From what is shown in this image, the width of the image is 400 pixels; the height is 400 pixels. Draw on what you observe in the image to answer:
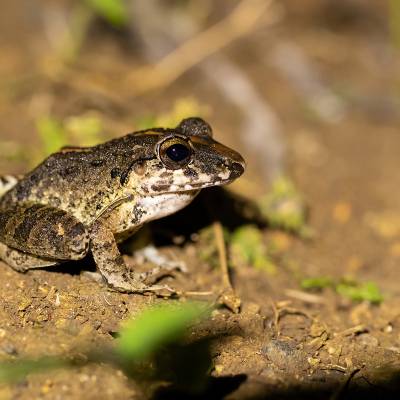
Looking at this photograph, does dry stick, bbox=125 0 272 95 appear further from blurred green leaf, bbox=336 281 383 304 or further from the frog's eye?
blurred green leaf, bbox=336 281 383 304

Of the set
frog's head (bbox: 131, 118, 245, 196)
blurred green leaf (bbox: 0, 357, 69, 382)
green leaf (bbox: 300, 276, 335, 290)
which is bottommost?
blurred green leaf (bbox: 0, 357, 69, 382)

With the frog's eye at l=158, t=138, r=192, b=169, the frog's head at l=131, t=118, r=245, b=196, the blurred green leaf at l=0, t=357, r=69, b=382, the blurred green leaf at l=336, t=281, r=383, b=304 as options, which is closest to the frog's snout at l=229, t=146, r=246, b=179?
the frog's head at l=131, t=118, r=245, b=196

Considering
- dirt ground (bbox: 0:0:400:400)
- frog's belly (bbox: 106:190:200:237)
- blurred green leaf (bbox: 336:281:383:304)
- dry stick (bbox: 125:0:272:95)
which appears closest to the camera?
dirt ground (bbox: 0:0:400:400)

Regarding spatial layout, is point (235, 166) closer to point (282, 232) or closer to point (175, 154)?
point (175, 154)

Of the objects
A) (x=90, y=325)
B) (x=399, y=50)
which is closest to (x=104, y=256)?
(x=90, y=325)

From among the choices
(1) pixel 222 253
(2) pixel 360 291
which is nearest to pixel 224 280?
(1) pixel 222 253

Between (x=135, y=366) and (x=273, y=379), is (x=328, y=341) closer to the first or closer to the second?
(x=273, y=379)

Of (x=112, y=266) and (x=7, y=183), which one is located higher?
(x=7, y=183)

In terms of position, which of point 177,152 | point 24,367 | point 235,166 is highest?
point 177,152
